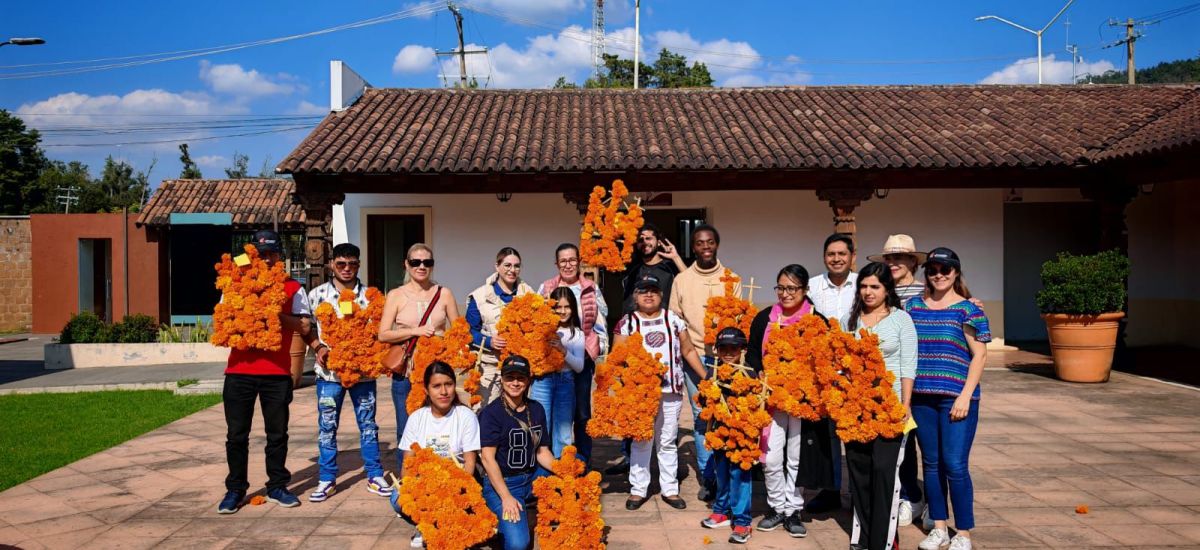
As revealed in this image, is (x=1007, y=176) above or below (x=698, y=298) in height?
above

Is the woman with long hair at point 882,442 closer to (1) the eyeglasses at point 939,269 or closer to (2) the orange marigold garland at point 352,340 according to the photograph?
(1) the eyeglasses at point 939,269

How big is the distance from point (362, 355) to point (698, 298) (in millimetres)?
2220

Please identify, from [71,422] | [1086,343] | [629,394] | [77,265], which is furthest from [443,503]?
[77,265]

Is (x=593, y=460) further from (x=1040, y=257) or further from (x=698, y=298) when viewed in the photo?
(x=1040, y=257)

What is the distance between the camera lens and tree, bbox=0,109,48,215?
3179cm

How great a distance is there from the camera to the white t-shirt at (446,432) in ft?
13.5

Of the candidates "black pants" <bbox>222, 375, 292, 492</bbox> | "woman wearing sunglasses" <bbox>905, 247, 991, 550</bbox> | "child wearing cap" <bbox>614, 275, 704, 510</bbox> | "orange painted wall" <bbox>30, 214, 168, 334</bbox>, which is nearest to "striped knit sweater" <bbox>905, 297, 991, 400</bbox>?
"woman wearing sunglasses" <bbox>905, 247, 991, 550</bbox>

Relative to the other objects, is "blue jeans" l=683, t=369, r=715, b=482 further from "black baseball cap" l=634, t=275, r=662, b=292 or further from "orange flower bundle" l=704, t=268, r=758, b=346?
"black baseball cap" l=634, t=275, r=662, b=292

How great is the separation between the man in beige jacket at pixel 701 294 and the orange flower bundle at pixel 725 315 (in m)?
0.26

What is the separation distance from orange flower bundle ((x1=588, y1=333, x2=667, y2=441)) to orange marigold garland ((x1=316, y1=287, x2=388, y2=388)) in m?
1.49

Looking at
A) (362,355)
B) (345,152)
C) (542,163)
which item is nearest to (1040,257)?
(542,163)

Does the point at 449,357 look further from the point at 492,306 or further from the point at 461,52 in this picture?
the point at 461,52

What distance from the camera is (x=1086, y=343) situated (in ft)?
31.0

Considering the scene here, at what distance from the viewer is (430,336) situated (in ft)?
15.7
